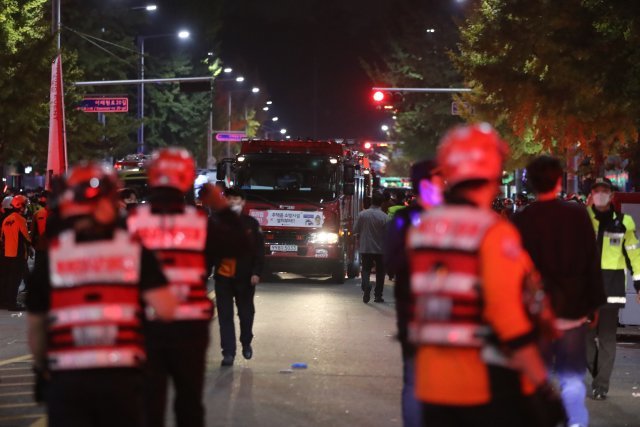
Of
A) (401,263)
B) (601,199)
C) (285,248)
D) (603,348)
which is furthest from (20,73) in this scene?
(401,263)

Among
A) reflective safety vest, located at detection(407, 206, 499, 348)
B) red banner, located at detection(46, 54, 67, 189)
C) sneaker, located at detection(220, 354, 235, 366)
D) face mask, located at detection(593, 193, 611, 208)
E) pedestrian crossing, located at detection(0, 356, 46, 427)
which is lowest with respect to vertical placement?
pedestrian crossing, located at detection(0, 356, 46, 427)

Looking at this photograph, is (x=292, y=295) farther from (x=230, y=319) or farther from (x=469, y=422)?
(x=469, y=422)

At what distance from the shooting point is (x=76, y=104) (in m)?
35.0

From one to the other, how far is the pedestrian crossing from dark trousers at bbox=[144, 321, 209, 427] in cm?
271

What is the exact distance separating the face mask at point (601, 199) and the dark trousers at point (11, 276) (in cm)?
1077

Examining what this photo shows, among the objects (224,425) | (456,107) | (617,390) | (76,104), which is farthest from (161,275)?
(456,107)

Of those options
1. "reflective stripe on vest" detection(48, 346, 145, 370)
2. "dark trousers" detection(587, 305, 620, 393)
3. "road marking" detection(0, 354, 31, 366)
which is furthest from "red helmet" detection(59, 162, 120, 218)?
"road marking" detection(0, 354, 31, 366)

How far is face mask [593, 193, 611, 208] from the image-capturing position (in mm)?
10578

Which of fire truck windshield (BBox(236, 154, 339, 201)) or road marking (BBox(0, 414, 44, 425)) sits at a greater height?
fire truck windshield (BBox(236, 154, 339, 201))

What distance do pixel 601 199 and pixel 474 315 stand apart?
6.16 meters

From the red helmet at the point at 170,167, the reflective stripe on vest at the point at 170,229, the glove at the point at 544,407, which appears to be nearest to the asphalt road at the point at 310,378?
the reflective stripe on vest at the point at 170,229

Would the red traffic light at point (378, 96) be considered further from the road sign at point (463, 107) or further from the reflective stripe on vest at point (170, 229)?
the reflective stripe on vest at point (170, 229)

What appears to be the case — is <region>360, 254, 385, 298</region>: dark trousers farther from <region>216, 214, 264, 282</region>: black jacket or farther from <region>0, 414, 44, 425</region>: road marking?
<region>0, 414, 44, 425</region>: road marking

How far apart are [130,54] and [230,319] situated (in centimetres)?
3925
